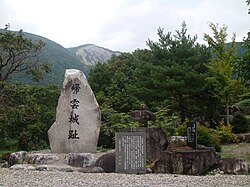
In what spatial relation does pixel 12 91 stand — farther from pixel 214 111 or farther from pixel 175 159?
pixel 214 111

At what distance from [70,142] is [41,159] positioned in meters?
1.49

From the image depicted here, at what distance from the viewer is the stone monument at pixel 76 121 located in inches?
484

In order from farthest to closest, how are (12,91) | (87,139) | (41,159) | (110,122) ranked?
(110,122)
(12,91)
(87,139)
(41,159)

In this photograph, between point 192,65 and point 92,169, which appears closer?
point 92,169

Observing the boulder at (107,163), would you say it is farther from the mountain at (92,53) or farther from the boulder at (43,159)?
the mountain at (92,53)

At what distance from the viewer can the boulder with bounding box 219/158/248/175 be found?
954 cm

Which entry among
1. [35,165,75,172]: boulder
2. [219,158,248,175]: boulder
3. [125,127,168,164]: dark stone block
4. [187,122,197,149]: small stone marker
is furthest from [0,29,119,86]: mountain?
[219,158,248,175]: boulder

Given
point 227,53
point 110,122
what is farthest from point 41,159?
point 227,53

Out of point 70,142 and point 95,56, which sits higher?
point 95,56

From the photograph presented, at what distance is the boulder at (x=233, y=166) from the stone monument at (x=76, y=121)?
4.29m

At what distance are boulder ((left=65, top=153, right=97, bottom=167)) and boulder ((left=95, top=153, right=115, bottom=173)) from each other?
11.1 inches

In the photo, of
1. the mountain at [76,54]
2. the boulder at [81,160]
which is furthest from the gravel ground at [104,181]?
the mountain at [76,54]

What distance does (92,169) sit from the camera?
31.7 ft

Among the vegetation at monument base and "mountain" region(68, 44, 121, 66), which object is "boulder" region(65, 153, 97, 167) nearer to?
the vegetation at monument base
